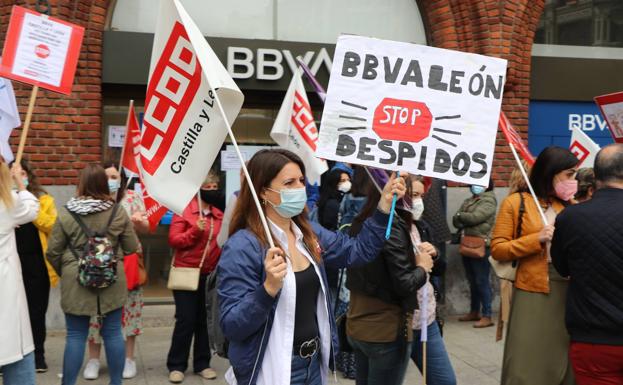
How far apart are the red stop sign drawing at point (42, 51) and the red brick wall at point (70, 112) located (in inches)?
124

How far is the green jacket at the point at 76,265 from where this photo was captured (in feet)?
17.6

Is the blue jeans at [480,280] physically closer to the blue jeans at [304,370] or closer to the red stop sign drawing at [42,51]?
the red stop sign drawing at [42,51]

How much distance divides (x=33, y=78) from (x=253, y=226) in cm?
249

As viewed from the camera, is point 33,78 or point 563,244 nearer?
point 563,244

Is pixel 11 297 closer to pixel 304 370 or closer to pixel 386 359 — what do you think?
pixel 304 370

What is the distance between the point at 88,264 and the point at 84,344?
0.63 metres

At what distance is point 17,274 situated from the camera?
451 cm

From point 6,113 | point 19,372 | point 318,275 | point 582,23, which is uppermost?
point 582,23

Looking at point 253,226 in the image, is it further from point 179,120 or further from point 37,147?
point 37,147

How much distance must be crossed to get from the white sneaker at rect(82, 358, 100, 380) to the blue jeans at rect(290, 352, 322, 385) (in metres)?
3.64

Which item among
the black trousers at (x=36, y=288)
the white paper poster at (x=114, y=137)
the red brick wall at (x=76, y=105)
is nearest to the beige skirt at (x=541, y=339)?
the black trousers at (x=36, y=288)

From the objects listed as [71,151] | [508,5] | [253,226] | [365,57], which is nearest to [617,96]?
[365,57]

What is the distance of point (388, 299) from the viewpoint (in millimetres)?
4141

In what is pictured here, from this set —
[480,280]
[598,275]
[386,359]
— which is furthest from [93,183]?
[480,280]
